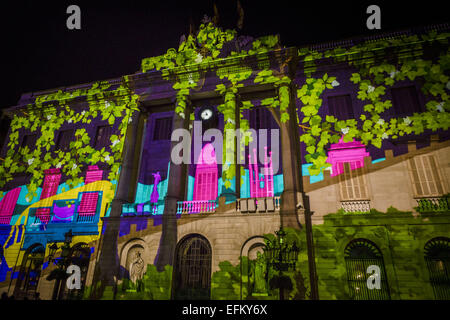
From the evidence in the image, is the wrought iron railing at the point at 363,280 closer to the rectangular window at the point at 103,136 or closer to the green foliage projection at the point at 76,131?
the green foliage projection at the point at 76,131

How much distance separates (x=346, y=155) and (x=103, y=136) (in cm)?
1792

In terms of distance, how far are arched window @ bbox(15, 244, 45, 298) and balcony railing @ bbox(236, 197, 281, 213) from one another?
48.0 ft

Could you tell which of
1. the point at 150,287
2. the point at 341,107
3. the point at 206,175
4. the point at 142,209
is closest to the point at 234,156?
the point at 206,175

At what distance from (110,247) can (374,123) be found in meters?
17.5

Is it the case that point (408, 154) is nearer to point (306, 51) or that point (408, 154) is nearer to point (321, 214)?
point (321, 214)

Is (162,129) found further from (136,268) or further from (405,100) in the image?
(405,100)

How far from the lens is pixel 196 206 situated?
1617 centimetres

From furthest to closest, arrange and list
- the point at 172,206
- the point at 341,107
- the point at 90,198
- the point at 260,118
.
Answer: the point at 260,118
the point at 90,198
the point at 341,107
the point at 172,206

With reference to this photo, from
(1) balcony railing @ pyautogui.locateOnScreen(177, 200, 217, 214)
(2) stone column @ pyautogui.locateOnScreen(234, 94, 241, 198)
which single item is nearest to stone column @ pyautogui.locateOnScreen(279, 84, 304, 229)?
(2) stone column @ pyautogui.locateOnScreen(234, 94, 241, 198)

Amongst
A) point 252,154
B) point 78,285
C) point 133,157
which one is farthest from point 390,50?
point 78,285

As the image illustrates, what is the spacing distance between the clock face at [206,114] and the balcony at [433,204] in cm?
1328

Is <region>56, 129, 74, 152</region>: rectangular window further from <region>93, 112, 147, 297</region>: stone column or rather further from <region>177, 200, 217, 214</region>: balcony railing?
<region>177, 200, 217, 214</region>: balcony railing

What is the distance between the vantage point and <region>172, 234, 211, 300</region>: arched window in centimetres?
1436
